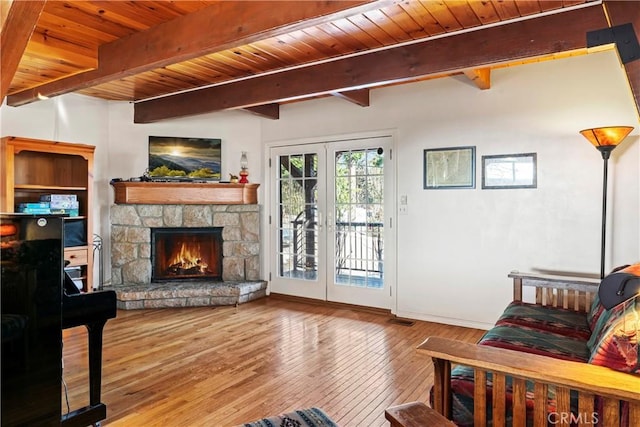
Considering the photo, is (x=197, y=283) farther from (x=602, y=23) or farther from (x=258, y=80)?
(x=602, y=23)

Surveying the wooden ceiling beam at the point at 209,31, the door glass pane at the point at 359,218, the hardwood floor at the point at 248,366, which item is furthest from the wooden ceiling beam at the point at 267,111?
the hardwood floor at the point at 248,366

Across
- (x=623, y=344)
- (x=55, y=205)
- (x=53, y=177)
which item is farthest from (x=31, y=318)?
(x=53, y=177)

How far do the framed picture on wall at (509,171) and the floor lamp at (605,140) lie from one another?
24.2 inches

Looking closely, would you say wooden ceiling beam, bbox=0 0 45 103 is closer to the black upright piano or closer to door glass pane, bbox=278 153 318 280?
the black upright piano

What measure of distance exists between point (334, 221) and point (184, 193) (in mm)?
1983

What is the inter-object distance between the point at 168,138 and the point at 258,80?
1.81 m

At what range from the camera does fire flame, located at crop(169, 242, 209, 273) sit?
17.3 feet

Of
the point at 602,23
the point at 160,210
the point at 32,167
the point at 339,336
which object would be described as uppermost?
the point at 602,23

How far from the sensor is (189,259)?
17.4 feet

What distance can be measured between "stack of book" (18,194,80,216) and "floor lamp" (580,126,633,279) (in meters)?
4.90

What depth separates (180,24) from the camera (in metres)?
2.62

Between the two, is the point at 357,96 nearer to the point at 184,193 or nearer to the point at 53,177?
the point at 184,193

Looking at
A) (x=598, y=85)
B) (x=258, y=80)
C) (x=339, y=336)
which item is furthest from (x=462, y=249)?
(x=258, y=80)

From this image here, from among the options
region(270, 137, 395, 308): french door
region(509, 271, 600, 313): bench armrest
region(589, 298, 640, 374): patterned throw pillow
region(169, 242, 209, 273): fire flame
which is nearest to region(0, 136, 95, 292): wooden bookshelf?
region(169, 242, 209, 273): fire flame
